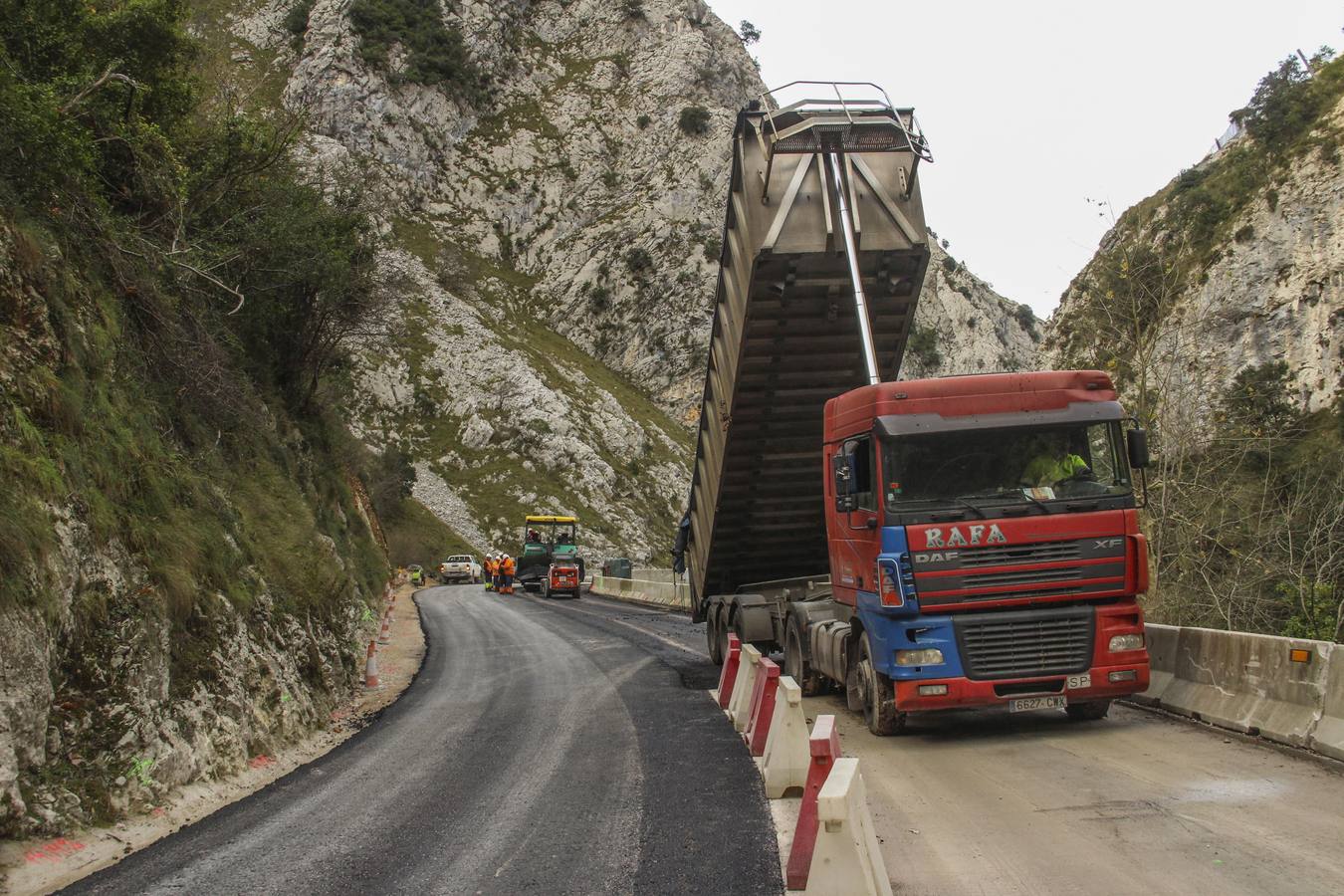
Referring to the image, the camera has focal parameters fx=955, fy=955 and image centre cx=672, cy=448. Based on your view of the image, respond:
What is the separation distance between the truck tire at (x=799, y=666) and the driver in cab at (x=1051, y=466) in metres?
4.16

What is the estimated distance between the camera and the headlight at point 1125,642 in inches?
324

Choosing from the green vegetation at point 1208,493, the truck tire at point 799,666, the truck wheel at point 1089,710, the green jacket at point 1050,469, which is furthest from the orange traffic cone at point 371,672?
the green vegetation at point 1208,493

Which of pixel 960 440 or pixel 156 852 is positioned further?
pixel 960 440

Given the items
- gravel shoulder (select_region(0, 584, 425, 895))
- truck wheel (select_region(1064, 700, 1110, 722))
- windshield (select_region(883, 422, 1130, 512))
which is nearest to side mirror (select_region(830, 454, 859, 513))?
windshield (select_region(883, 422, 1130, 512))

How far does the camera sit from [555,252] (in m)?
92.8

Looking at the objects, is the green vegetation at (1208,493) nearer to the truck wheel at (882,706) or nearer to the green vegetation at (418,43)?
the truck wheel at (882,706)

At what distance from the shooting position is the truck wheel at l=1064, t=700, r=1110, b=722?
8.94 metres

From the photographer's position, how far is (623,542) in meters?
67.7

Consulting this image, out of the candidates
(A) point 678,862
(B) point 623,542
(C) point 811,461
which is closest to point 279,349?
(C) point 811,461

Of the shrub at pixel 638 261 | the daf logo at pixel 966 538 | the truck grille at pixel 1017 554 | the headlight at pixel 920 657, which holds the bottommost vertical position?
the headlight at pixel 920 657

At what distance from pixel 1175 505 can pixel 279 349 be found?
19.5m

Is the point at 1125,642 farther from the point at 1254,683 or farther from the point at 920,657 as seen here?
the point at 920,657

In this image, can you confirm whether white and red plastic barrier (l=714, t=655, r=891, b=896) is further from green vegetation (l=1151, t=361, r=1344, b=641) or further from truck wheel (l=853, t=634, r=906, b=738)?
green vegetation (l=1151, t=361, r=1344, b=641)

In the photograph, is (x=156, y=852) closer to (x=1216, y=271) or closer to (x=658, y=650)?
(x=658, y=650)
